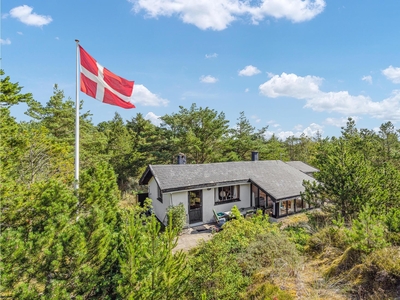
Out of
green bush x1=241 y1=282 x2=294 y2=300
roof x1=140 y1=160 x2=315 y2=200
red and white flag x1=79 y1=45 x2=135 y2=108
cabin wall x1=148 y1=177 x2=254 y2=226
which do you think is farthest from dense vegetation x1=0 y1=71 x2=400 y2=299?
cabin wall x1=148 y1=177 x2=254 y2=226

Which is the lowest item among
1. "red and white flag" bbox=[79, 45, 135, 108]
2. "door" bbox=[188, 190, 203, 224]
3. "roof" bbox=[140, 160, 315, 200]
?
"door" bbox=[188, 190, 203, 224]

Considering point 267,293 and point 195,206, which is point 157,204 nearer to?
point 195,206

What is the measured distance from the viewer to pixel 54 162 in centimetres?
1484

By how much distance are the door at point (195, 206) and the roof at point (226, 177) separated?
1.05 meters

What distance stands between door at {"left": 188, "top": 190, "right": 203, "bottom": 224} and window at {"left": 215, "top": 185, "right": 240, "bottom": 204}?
5.47ft

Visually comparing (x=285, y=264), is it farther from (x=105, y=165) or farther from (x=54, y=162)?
(x=54, y=162)

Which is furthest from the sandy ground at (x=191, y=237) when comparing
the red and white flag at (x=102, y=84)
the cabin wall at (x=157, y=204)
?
the red and white flag at (x=102, y=84)

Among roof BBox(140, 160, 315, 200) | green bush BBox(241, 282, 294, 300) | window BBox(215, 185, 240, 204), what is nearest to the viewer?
green bush BBox(241, 282, 294, 300)

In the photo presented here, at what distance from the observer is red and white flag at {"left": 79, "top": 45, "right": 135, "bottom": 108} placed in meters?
6.94

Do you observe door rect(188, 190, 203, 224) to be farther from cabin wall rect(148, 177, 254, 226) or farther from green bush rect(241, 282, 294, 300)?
green bush rect(241, 282, 294, 300)

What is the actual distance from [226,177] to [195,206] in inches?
125

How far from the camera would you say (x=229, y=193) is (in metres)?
16.9

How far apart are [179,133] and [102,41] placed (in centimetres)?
1884

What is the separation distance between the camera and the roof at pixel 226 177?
14.8m
